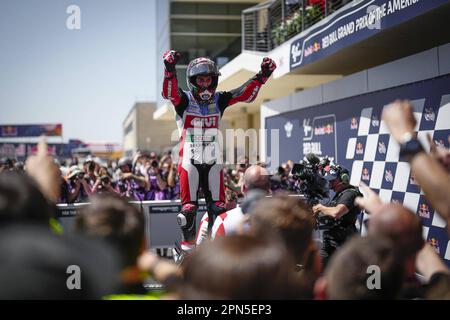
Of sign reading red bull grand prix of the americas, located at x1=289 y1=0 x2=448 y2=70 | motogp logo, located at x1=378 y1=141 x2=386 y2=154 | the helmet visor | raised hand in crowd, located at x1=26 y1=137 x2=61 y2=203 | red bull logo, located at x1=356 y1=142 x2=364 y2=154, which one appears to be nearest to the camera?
raised hand in crowd, located at x1=26 y1=137 x2=61 y2=203

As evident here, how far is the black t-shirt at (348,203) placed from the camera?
4855 mm

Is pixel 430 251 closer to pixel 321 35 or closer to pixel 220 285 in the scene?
pixel 220 285

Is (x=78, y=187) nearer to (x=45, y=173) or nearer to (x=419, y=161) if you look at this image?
(x=45, y=173)

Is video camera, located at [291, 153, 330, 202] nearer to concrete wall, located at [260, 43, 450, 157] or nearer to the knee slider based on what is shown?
the knee slider

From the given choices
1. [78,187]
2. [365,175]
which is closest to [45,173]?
[78,187]

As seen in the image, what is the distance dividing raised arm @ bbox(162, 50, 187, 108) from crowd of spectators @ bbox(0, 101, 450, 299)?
265 cm

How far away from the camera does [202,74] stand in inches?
195

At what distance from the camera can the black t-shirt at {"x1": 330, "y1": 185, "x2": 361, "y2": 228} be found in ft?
15.9

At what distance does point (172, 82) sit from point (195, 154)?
719 millimetres

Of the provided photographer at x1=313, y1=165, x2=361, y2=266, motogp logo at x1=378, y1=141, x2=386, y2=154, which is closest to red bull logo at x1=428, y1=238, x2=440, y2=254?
motogp logo at x1=378, y1=141, x2=386, y2=154

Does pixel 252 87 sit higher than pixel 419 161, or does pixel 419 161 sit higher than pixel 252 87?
pixel 252 87

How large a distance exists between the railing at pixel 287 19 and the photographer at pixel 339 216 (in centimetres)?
511
